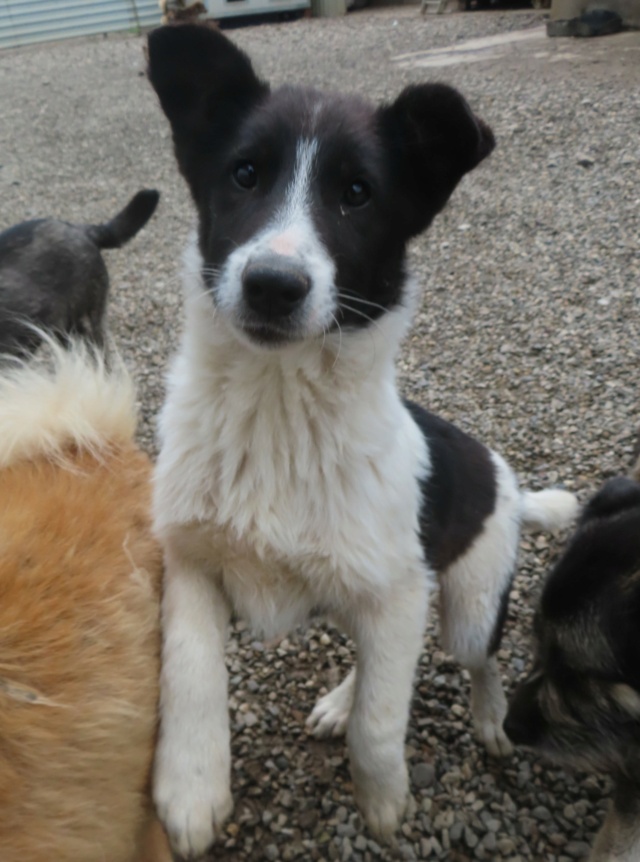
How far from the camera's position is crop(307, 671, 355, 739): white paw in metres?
2.12

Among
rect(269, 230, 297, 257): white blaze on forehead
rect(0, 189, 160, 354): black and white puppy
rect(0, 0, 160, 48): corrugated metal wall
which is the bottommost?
rect(0, 0, 160, 48): corrugated metal wall

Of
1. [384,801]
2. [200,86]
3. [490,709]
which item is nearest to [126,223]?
[200,86]

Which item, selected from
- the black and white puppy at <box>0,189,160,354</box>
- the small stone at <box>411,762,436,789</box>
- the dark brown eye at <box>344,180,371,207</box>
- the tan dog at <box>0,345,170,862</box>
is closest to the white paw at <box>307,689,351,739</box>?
the small stone at <box>411,762,436,789</box>

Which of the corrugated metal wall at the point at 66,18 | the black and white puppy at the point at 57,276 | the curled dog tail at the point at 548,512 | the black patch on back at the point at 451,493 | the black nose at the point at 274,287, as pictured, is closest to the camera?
the black nose at the point at 274,287

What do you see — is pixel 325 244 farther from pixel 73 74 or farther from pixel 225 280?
pixel 73 74

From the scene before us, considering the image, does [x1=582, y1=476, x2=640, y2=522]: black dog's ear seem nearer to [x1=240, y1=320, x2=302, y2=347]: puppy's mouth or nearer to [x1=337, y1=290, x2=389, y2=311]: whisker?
[x1=337, y1=290, x2=389, y2=311]: whisker

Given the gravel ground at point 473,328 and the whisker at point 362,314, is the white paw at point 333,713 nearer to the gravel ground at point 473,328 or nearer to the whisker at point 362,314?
the gravel ground at point 473,328

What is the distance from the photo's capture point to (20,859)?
44.5 inches

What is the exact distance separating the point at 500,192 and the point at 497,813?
4.49 m

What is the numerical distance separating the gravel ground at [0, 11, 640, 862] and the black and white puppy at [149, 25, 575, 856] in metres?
0.42

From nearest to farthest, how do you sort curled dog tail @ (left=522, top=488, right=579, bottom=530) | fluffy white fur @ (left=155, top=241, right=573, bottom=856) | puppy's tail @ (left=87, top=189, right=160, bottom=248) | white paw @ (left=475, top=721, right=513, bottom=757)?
fluffy white fur @ (left=155, top=241, right=573, bottom=856) < white paw @ (left=475, top=721, right=513, bottom=757) < curled dog tail @ (left=522, top=488, right=579, bottom=530) < puppy's tail @ (left=87, top=189, right=160, bottom=248)

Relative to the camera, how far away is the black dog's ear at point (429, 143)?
1571 millimetres

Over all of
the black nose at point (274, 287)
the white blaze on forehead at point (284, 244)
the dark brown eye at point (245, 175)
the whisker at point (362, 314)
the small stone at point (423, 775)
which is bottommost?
the small stone at point (423, 775)

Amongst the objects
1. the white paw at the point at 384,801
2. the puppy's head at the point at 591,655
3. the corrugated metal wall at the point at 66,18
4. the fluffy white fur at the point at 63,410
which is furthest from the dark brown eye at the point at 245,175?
the corrugated metal wall at the point at 66,18
